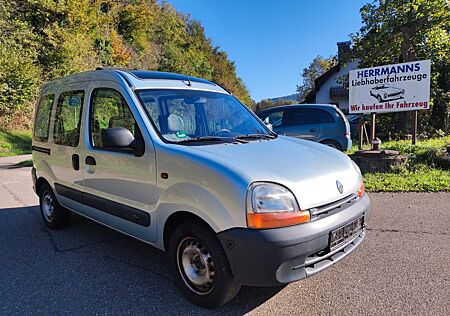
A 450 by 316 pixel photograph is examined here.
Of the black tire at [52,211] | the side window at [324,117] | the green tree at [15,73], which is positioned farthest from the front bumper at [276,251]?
the green tree at [15,73]

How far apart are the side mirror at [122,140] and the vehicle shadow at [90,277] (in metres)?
1.27

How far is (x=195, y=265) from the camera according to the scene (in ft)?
9.16

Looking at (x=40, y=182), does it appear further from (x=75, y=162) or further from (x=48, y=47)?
(x=48, y=47)

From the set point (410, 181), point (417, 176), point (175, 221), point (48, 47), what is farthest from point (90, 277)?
point (48, 47)

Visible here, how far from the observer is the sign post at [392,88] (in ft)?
31.2

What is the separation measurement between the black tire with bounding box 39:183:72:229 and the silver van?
0.57 meters

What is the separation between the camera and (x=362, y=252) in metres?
3.76

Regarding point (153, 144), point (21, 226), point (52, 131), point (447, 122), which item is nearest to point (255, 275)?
point (153, 144)

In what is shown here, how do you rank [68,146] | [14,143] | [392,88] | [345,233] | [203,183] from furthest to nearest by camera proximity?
[14,143] → [392,88] → [68,146] → [345,233] → [203,183]

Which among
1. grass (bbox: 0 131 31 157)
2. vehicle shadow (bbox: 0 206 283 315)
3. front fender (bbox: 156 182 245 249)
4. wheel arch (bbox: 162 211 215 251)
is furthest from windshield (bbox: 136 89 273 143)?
grass (bbox: 0 131 31 157)

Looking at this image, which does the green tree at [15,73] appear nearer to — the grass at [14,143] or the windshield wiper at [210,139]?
the grass at [14,143]

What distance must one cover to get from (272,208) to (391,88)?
9190 millimetres

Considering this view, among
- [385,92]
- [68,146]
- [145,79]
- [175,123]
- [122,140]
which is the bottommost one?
[68,146]

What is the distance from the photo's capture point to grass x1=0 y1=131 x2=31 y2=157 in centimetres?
1744
